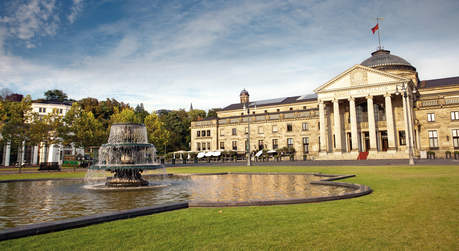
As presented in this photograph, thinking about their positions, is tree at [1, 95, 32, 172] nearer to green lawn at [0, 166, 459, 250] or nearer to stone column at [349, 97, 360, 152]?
green lawn at [0, 166, 459, 250]

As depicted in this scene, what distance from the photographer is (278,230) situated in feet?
17.5

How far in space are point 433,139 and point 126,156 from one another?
174 feet

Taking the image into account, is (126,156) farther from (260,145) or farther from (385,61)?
(385,61)

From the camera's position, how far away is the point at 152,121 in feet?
194

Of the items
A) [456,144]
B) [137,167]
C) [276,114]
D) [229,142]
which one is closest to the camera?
[137,167]

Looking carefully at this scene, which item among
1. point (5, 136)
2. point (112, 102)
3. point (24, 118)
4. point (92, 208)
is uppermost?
point (112, 102)

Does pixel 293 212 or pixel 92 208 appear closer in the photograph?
pixel 293 212

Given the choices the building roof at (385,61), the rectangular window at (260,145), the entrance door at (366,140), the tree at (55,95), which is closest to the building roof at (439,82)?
the building roof at (385,61)

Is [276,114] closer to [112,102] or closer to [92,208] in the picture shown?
[112,102]

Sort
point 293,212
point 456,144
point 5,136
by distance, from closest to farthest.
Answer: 1. point 293,212
2. point 5,136
3. point 456,144

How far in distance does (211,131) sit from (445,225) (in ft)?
227

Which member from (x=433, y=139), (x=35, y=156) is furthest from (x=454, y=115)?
(x=35, y=156)

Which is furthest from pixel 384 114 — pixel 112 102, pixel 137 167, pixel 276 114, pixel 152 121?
pixel 112 102

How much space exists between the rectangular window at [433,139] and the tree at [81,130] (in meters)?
54.7
